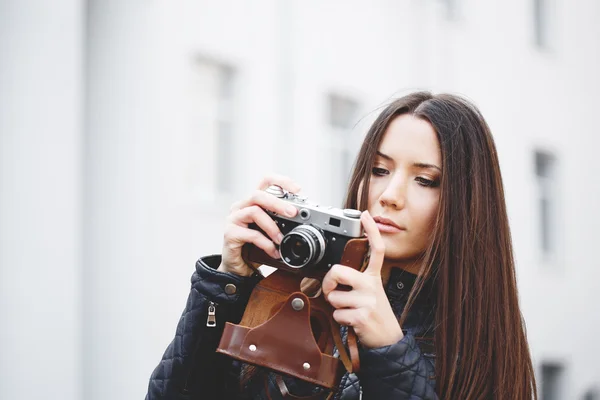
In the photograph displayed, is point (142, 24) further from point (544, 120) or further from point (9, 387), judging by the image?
point (544, 120)

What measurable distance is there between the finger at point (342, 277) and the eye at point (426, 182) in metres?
0.39

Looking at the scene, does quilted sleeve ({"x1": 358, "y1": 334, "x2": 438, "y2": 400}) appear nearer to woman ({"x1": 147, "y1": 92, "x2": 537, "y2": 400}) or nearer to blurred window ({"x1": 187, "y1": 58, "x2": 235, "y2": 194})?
woman ({"x1": 147, "y1": 92, "x2": 537, "y2": 400})

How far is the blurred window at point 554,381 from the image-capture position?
12195 mm

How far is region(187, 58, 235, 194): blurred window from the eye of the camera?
744 centimetres

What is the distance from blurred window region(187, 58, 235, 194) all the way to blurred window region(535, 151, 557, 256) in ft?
19.7

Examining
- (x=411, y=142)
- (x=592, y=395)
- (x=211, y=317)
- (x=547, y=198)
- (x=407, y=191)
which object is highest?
(x=411, y=142)

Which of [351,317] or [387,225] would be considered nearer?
[351,317]

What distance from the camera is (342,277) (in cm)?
196

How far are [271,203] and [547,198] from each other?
10848 millimetres

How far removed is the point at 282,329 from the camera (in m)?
2.03

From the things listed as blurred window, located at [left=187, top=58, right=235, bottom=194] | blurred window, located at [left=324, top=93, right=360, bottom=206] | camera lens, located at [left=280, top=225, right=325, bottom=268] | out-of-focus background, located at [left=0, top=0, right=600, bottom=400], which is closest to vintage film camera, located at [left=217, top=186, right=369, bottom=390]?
camera lens, located at [left=280, top=225, right=325, bottom=268]

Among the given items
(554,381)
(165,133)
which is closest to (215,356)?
(165,133)

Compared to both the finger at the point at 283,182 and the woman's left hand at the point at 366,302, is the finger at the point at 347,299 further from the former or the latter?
the finger at the point at 283,182

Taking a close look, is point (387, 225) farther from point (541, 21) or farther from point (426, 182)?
point (541, 21)
